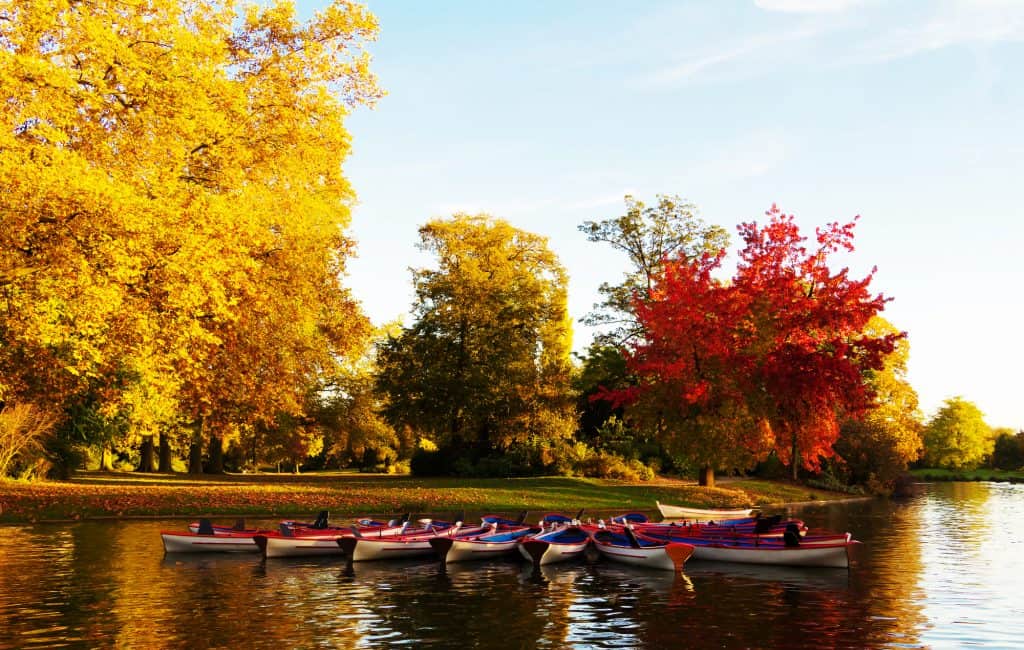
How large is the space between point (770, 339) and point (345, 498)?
828 inches

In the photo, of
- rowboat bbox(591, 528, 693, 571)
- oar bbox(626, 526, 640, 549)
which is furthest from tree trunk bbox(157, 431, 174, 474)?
oar bbox(626, 526, 640, 549)

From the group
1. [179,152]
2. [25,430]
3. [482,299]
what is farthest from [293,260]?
[482,299]

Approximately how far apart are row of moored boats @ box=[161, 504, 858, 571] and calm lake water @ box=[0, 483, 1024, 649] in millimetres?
479

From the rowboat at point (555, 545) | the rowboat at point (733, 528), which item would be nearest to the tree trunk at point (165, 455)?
the rowboat at point (555, 545)

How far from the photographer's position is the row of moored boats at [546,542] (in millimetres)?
24422

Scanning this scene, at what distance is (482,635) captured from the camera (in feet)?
50.8

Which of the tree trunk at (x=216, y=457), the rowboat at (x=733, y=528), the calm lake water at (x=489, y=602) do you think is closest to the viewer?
the calm lake water at (x=489, y=602)

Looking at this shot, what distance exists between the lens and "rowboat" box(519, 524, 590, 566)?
25.1 metres

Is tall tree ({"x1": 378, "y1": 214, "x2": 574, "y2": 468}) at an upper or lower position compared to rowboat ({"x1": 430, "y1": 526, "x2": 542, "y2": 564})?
upper

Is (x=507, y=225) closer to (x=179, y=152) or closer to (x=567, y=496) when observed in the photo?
(x=567, y=496)

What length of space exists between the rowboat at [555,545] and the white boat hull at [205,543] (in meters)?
8.60

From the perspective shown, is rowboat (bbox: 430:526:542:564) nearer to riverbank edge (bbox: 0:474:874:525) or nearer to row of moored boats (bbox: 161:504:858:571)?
row of moored boats (bbox: 161:504:858:571)

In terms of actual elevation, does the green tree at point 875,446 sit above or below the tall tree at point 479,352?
below

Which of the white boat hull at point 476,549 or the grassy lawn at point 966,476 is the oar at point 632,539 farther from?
the grassy lawn at point 966,476
